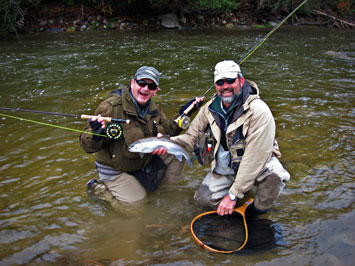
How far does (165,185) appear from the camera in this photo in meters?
4.84

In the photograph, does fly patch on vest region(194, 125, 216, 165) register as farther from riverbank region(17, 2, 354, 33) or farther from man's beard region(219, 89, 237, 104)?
riverbank region(17, 2, 354, 33)

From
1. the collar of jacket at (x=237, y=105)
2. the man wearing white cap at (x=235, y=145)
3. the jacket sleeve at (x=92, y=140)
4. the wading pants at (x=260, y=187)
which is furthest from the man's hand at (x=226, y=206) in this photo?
the jacket sleeve at (x=92, y=140)

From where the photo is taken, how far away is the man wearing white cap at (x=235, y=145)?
3607 mm

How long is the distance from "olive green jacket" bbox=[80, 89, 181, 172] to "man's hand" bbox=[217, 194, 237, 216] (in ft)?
3.95

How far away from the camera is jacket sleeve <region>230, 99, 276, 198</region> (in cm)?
357

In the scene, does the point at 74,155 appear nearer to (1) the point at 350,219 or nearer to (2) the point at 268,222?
(2) the point at 268,222

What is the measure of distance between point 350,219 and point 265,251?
125 cm

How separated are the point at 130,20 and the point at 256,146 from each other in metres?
21.5

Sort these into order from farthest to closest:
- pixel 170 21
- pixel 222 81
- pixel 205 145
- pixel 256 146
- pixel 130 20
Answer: pixel 130 20, pixel 170 21, pixel 205 145, pixel 222 81, pixel 256 146

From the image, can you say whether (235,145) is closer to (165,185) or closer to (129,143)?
(129,143)

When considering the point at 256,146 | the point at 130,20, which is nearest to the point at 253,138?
the point at 256,146

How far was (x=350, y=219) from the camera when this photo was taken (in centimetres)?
387

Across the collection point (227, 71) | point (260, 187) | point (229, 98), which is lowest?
point (260, 187)

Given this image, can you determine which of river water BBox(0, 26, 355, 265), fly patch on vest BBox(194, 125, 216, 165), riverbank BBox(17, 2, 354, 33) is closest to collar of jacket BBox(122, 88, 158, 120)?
fly patch on vest BBox(194, 125, 216, 165)
